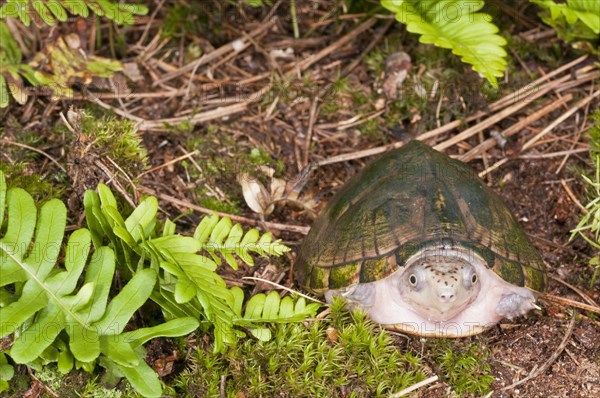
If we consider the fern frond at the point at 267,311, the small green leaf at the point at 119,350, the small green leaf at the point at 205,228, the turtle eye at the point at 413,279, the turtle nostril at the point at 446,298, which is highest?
the small green leaf at the point at 205,228

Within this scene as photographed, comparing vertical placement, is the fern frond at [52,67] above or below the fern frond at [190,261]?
above

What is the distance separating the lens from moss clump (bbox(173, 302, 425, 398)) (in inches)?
153

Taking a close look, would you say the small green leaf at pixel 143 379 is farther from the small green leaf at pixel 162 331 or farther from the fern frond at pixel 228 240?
the fern frond at pixel 228 240

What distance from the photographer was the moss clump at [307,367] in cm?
388

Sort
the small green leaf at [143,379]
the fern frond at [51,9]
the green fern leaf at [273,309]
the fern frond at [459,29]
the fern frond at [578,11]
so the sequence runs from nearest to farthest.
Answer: the small green leaf at [143,379]
the green fern leaf at [273,309]
the fern frond at [51,9]
the fern frond at [459,29]
the fern frond at [578,11]

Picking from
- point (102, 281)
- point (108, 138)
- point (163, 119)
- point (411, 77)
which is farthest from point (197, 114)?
point (102, 281)

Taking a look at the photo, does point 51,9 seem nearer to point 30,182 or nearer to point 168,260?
point 30,182

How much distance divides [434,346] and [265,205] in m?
1.47

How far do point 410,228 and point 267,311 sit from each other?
906 mm

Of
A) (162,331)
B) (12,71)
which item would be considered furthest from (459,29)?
(12,71)

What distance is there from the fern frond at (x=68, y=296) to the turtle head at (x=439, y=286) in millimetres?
1271

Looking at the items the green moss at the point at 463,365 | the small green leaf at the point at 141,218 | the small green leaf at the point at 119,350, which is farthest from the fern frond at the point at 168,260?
the green moss at the point at 463,365

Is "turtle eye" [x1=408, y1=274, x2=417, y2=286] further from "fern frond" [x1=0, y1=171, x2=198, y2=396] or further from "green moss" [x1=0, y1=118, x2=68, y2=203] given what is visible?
"green moss" [x1=0, y1=118, x2=68, y2=203]

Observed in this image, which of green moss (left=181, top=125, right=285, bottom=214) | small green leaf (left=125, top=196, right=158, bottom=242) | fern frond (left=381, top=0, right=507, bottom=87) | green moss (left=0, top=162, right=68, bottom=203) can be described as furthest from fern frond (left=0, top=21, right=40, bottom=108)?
fern frond (left=381, top=0, right=507, bottom=87)
